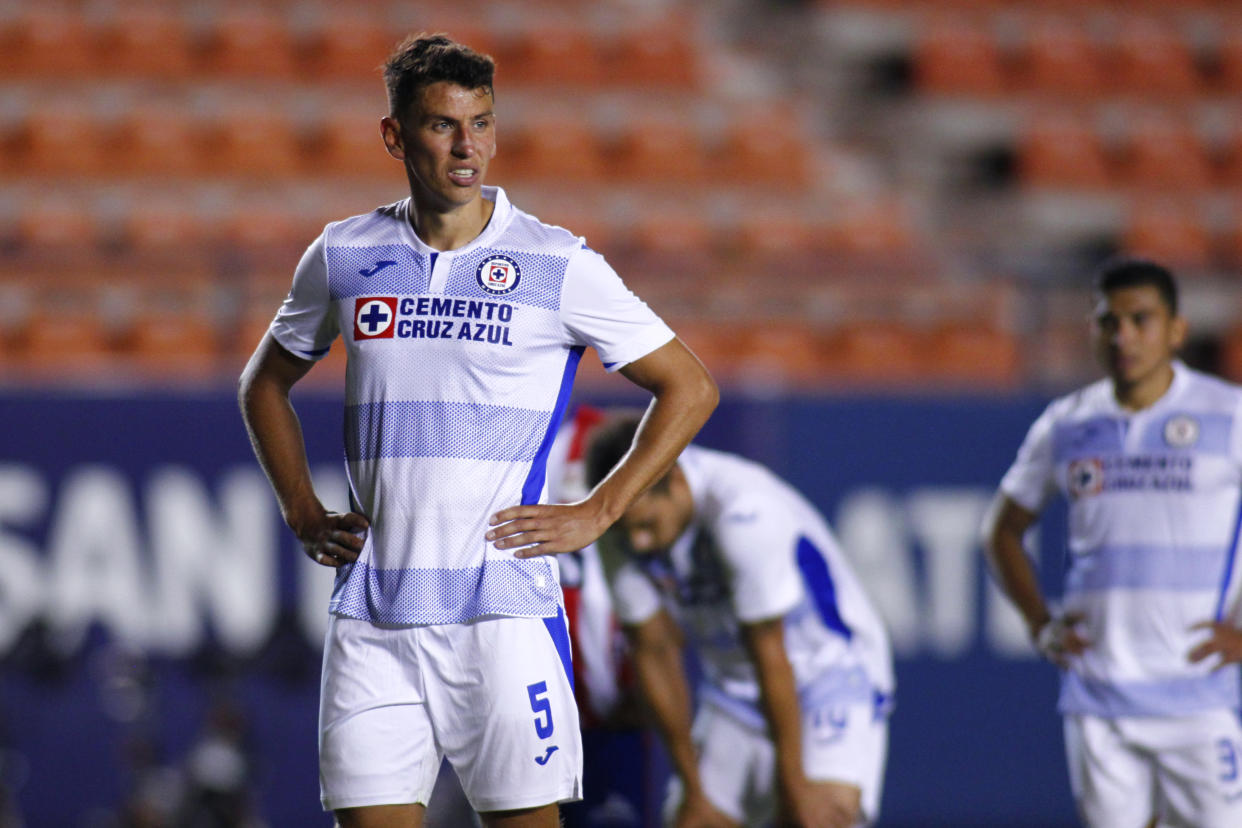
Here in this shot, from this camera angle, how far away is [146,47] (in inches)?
475

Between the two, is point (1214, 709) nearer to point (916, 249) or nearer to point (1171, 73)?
point (916, 249)

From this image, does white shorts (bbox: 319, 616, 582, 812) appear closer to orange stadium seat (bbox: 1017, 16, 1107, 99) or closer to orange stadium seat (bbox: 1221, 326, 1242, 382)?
orange stadium seat (bbox: 1221, 326, 1242, 382)

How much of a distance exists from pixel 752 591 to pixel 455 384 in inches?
67.4

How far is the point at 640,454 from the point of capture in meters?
3.28

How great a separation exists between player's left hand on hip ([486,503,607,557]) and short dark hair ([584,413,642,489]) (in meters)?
0.91

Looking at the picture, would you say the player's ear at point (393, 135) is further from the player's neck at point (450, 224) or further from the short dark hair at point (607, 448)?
the short dark hair at point (607, 448)

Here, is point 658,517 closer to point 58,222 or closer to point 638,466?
point 638,466

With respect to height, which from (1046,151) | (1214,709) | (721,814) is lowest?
(721,814)

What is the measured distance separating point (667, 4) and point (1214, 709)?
10.0 metres

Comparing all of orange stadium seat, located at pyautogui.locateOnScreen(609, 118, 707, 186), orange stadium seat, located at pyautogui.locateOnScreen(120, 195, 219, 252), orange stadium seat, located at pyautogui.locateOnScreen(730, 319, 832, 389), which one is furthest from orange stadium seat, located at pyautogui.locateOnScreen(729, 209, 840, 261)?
orange stadium seat, located at pyautogui.locateOnScreen(120, 195, 219, 252)

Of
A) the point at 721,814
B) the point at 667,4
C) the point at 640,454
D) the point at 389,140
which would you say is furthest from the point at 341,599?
the point at 667,4

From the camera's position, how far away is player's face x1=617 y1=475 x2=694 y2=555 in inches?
171

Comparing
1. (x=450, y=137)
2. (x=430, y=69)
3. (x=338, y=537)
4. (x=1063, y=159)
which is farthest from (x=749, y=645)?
(x=1063, y=159)

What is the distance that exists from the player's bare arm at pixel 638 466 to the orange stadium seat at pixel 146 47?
31.4ft
